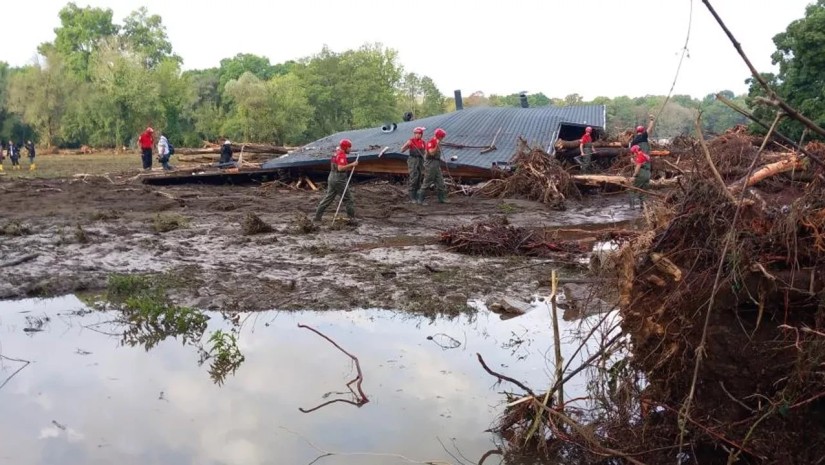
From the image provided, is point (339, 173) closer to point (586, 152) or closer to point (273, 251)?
point (273, 251)

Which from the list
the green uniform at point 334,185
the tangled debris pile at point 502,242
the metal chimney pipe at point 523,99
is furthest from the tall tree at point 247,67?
the tangled debris pile at point 502,242

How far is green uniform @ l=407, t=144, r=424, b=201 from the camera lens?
607 inches

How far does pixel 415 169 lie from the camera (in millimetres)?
15727

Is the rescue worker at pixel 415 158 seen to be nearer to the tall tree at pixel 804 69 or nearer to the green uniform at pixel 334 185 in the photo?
the green uniform at pixel 334 185

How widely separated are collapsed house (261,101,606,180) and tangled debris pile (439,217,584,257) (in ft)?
23.9

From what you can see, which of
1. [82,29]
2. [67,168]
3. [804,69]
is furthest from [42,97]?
[804,69]

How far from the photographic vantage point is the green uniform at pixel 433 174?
1512cm

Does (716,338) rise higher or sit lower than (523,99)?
lower

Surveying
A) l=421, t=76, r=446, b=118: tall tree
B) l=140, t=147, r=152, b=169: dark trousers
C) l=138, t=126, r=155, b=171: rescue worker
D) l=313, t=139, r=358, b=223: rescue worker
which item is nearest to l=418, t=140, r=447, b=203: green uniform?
l=313, t=139, r=358, b=223: rescue worker

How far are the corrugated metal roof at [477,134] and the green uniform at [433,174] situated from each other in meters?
2.47

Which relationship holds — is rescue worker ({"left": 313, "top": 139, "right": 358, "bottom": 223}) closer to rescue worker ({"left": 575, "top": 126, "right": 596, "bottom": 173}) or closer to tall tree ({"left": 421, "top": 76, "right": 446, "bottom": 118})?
rescue worker ({"left": 575, "top": 126, "right": 596, "bottom": 173})

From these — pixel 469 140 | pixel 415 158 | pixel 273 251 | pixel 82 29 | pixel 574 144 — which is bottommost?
pixel 273 251

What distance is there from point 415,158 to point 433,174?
21.8 inches

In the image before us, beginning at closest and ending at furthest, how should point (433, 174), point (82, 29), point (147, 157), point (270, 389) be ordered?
1. point (270, 389)
2. point (433, 174)
3. point (147, 157)
4. point (82, 29)
